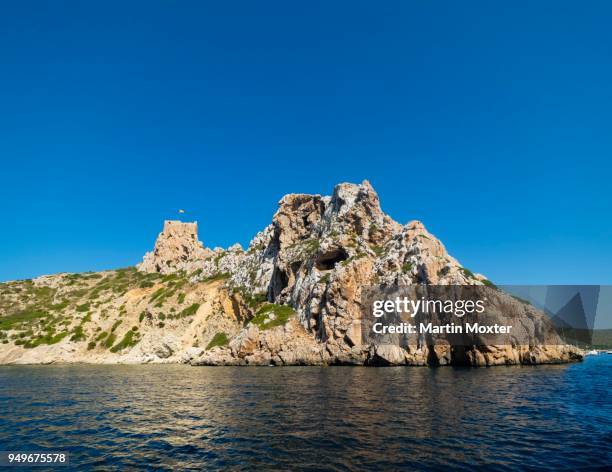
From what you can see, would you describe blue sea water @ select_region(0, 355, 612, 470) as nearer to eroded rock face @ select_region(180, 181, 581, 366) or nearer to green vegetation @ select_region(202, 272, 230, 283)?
eroded rock face @ select_region(180, 181, 581, 366)

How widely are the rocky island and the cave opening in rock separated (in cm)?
37

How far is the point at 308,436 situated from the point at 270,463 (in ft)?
18.6

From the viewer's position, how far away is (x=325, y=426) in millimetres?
27891


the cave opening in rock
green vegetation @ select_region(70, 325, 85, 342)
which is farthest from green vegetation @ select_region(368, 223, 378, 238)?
green vegetation @ select_region(70, 325, 85, 342)

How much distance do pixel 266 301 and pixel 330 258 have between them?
31.0 m

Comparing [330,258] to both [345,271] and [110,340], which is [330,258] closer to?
[345,271]

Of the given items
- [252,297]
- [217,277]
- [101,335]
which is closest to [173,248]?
[217,277]

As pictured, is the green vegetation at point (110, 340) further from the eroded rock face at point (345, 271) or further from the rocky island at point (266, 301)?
the eroded rock face at point (345, 271)

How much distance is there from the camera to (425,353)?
80.1m

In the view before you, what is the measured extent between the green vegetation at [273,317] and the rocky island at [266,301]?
22.8 inches

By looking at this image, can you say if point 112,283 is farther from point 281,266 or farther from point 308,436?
point 308,436

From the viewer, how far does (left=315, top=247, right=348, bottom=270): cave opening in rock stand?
11193 cm

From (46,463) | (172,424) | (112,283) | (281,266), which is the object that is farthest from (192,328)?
(46,463)

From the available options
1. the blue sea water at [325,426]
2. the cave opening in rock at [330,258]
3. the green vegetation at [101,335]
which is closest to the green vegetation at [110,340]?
the green vegetation at [101,335]
